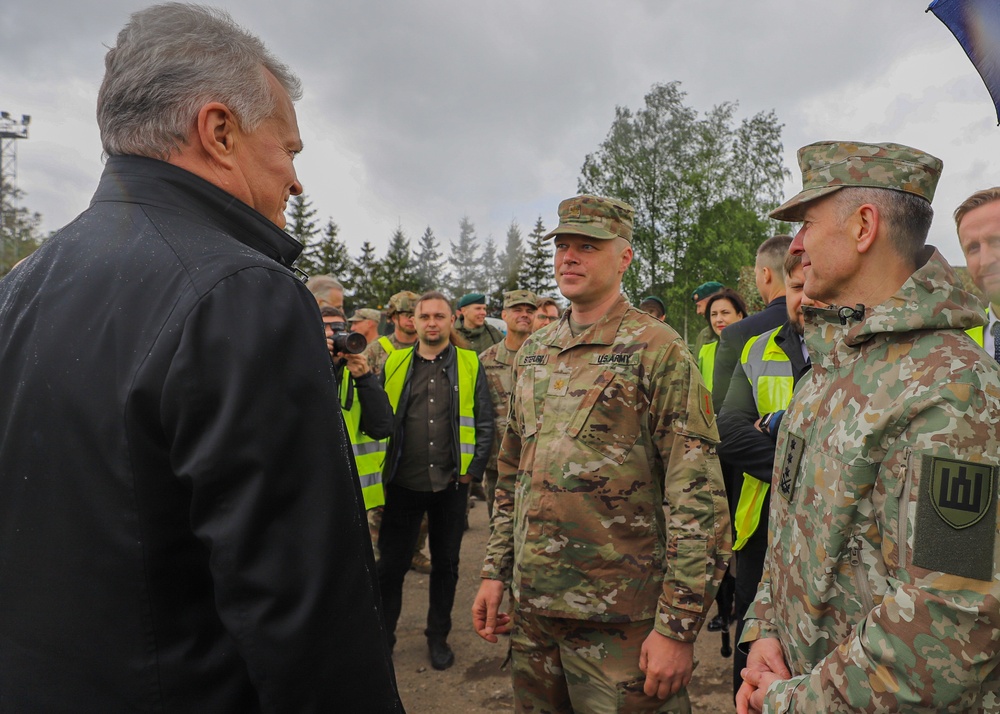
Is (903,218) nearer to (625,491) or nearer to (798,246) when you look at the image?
(798,246)

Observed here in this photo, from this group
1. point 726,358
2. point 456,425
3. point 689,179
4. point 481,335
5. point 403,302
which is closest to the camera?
point 726,358

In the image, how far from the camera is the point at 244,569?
3.31 ft

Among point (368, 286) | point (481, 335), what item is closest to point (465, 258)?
point (368, 286)

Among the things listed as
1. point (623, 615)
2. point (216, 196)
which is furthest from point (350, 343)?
point (216, 196)

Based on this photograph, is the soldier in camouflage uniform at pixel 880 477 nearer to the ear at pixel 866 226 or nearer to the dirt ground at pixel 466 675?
the ear at pixel 866 226

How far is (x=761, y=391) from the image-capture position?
2994 mm

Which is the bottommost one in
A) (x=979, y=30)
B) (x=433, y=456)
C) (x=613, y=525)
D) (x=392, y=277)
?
(x=433, y=456)

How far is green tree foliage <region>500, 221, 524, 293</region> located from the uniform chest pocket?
45.0 meters

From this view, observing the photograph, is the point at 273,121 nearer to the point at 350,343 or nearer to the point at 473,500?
the point at 350,343

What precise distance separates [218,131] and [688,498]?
177 cm

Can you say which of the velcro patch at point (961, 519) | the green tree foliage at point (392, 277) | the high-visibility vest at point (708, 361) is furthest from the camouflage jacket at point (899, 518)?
the green tree foliage at point (392, 277)

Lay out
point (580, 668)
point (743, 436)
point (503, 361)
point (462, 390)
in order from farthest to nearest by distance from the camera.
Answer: point (503, 361) → point (462, 390) → point (743, 436) → point (580, 668)

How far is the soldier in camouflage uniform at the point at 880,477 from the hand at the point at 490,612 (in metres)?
1.06

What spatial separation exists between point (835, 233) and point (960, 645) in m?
0.90
